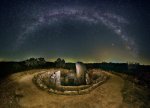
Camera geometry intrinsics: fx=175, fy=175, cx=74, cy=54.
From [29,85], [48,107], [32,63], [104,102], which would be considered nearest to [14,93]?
[29,85]

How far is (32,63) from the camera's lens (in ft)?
189

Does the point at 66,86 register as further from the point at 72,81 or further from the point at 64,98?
the point at 72,81

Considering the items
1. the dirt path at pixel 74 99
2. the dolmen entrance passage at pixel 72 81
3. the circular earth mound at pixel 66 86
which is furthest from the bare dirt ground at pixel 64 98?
the dolmen entrance passage at pixel 72 81

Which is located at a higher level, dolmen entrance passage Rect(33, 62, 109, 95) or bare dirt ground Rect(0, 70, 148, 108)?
dolmen entrance passage Rect(33, 62, 109, 95)

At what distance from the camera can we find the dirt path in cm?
2145

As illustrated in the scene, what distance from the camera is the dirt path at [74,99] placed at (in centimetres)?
2145

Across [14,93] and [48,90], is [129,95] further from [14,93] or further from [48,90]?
[14,93]

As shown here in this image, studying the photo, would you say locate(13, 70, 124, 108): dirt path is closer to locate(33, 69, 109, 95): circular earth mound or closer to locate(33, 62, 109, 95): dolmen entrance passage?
locate(33, 69, 109, 95): circular earth mound

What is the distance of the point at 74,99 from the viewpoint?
74.4ft

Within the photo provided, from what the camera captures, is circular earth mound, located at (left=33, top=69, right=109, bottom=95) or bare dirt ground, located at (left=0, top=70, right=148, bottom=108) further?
circular earth mound, located at (left=33, top=69, right=109, bottom=95)

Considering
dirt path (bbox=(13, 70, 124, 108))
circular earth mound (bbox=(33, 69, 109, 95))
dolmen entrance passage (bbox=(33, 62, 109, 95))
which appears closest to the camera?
dirt path (bbox=(13, 70, 124, 108))

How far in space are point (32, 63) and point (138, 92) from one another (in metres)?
39.5

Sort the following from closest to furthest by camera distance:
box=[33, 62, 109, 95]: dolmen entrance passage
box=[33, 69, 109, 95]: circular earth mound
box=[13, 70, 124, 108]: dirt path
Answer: box=[13, 70, 124, 108]: dirt path
box=[33, 69, 109, 95]: circular earth mound
box=[33, 62, 109, 95]: dolmen entrance passage

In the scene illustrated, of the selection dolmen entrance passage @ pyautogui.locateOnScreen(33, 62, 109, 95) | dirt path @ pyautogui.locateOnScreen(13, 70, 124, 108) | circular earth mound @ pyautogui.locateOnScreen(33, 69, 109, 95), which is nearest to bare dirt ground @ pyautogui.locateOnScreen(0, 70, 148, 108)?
dirt path @ pyautogui.locateOnScreen(13, 70, 124, 108)
